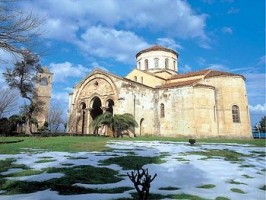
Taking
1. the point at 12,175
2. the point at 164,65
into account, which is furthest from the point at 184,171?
the point at 164,65

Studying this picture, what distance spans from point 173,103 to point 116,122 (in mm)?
8221

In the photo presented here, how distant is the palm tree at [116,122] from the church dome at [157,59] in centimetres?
1267

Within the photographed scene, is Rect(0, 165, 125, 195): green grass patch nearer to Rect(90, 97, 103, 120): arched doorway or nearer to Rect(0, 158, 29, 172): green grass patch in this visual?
Rect(0, 158, 29, 172): green grass patch

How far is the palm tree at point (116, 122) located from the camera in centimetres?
2444

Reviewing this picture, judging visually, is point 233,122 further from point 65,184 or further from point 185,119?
point 65,184

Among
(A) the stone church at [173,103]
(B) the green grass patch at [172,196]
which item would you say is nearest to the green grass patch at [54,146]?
(B) the green grass patch at [172,196]

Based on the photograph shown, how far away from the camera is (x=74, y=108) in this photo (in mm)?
33250

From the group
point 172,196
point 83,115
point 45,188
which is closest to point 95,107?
point 83,115

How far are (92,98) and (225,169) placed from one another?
2437 centimetres

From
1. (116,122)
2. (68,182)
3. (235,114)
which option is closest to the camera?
(68,182)

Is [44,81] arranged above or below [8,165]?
above

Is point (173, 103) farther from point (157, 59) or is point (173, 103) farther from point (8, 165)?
point (8, 165)

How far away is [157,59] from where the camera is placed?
119 ft

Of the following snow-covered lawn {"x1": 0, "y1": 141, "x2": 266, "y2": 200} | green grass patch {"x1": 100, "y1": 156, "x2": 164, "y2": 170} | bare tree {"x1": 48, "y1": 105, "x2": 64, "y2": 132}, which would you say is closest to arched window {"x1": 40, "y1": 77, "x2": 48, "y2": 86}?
bare tree {"x1": 48, "y1": 105, "x2": 64, "y2": 132}
